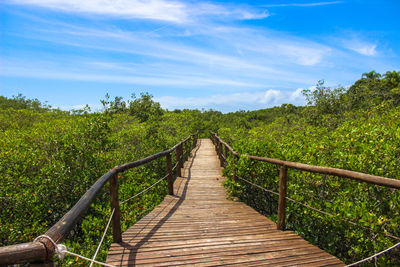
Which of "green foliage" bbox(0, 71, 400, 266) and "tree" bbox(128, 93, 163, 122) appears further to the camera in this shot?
"tree" bbox(128, 93, 163, 122)

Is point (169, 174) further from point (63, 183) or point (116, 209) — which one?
point (63, 183)

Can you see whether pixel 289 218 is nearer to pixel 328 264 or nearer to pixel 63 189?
pixel 328 264

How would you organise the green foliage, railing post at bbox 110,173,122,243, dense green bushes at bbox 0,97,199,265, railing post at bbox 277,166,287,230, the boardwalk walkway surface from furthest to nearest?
dense green bushes at bbox 0,97,199,265
railing post at bbox 277,166,287,230
the green foliage
railing post at bbox 110,173,122,243
the boardwalk walkway surface

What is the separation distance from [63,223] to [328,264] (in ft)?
8.08

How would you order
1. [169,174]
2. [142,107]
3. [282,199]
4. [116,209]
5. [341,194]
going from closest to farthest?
[116,209], [282,199], [341,194], [169,174], [142,107]

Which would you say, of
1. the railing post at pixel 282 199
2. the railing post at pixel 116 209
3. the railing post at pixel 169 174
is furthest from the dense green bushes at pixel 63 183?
the railing post at pixel 282 199

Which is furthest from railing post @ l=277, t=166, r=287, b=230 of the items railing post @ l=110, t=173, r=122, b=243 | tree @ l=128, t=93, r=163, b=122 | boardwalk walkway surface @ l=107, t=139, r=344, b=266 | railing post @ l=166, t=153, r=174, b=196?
tree @ l=128, t=93, r=163, b=122

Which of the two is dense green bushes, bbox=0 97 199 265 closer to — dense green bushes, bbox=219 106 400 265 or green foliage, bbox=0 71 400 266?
green foliage, bbox=0 71 400 266

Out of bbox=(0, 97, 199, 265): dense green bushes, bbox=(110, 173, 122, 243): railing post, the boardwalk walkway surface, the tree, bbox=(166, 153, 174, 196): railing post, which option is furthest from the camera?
the tree

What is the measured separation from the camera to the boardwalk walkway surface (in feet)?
8.13

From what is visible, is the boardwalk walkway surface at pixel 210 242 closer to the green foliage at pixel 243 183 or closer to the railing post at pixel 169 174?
the green foliage at pixel 243 183

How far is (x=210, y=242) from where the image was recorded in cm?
293

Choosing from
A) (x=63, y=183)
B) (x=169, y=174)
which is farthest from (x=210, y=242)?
(x=63, y=183)

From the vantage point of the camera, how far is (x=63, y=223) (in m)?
1.44
